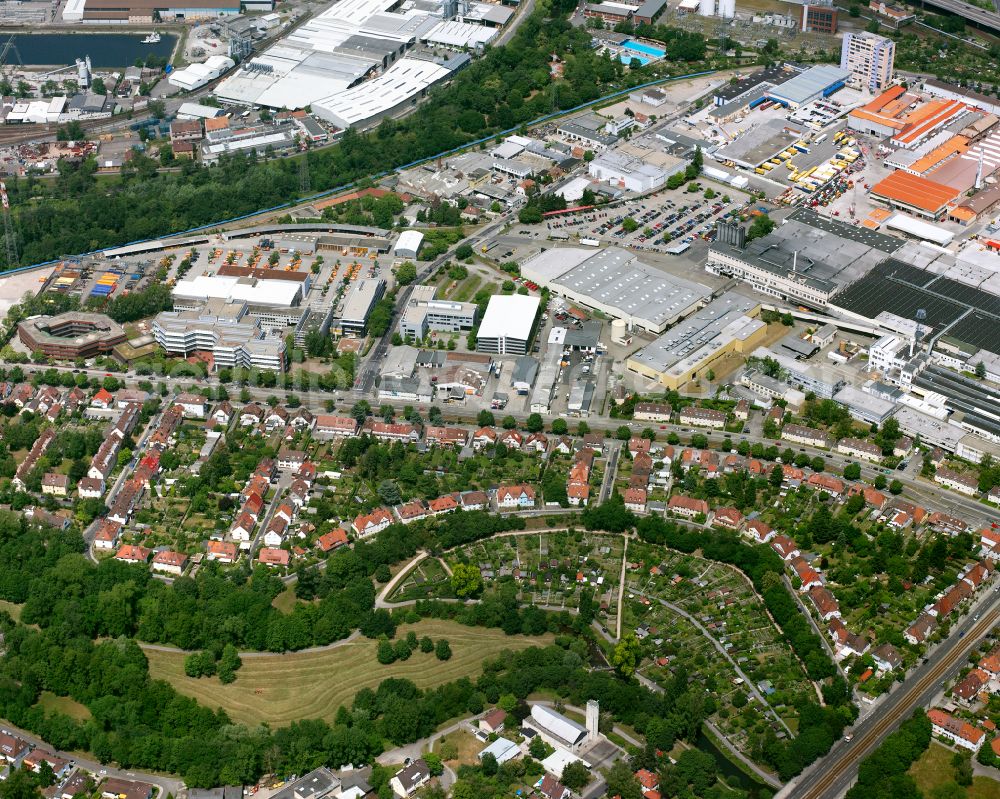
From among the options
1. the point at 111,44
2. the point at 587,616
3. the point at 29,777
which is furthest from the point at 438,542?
the point at 111,44

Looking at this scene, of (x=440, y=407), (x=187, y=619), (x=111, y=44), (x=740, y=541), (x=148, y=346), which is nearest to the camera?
(x=187, y=619)

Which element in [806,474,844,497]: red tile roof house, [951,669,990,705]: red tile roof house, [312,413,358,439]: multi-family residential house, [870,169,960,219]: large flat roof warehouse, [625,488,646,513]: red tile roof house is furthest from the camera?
[870,169,960,219]: large flat roof warehouse

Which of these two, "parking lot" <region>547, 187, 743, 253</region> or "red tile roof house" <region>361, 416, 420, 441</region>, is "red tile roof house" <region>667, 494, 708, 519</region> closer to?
"red tile roof house" <region>361, 416, 420, 441</region>

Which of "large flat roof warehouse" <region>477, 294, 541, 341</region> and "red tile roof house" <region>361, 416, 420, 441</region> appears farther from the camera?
"large flat roof warehouse" <region>477, 294, 541, 341</region>

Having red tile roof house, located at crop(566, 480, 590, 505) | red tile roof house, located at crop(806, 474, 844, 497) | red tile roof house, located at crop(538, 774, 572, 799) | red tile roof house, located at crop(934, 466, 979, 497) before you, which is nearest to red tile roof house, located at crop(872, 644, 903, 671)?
red tile roof house, located at crop(806, 474, 844, 497)

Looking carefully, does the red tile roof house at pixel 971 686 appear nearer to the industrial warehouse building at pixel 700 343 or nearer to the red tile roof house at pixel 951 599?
the red tile roof house at pixel 951 599

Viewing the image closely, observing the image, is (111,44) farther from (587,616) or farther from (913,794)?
(913,794)

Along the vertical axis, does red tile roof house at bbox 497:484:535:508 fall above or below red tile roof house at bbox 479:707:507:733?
above

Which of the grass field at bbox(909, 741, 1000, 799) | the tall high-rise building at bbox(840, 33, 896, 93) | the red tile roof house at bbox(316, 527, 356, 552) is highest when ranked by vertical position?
the tall high-rise building at bbox(840, 33, 896, 93)
